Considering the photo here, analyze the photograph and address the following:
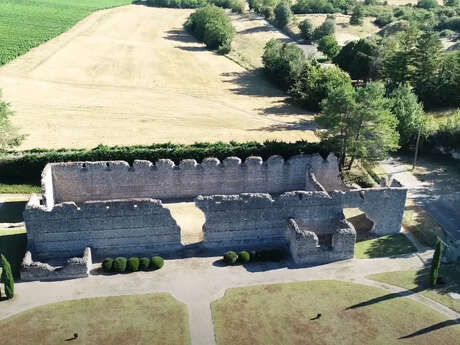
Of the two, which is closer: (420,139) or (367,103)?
(367,103)

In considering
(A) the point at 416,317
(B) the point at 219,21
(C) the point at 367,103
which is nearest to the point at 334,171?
(C) the point at 367,103

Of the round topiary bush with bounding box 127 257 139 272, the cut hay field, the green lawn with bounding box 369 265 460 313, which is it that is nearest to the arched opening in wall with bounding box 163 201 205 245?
the round topiary bush with bounding box 127 257 139 272

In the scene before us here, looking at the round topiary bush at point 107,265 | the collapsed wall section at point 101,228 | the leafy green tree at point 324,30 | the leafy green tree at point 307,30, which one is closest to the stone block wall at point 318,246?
the collapsed wall section at point 101,228

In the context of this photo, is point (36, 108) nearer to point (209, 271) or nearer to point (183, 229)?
point (183, 229)

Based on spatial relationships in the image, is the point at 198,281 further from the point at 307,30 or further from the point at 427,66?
the point at 307,30

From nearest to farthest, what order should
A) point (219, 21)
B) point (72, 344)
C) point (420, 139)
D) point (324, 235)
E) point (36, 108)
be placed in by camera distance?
point (72, 344) → point (324, 235) → point (420, 139) → point (36, 108) → point (219, 21)

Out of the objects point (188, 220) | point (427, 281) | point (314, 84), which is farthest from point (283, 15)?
point (427, 281)

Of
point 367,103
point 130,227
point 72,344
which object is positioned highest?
point 367,103
